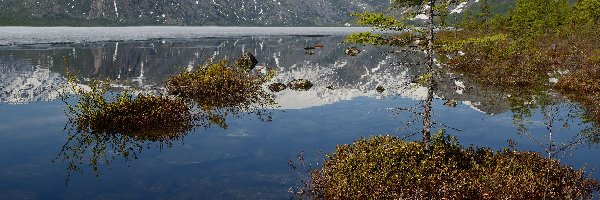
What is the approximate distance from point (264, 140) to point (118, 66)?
122 feet

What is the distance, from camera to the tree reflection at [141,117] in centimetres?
1695

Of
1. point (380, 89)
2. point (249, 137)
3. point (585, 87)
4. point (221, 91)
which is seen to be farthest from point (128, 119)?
point (585, 87)

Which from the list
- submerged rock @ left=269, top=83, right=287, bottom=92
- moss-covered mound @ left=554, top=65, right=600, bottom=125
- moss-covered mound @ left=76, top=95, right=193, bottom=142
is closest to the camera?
moss-covered mound @ left=76, top=95, right=193, bottom=142

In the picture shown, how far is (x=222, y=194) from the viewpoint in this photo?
12867 mm

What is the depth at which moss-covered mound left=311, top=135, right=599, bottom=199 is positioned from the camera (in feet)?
36.6

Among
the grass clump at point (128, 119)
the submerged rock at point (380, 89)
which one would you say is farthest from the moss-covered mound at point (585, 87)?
the grass clump at point (128, 119)

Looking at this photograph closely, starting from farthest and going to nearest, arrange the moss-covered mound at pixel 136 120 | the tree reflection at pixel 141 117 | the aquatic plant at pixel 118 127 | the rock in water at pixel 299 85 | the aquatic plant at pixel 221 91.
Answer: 1. the rock in water at pixel 299 85
2. the aquatic plant at pixel 221 91
3. the moss-covered mound at pixel 136 120
4. the tree reflection at pixel 141 117
5. the aquatic plant at pixel 118 127

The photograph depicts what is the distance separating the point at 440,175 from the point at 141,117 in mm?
13584

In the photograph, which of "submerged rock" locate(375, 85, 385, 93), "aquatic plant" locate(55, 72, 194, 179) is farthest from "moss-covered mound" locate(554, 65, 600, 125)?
"aquatic plant" locate(55, 72, 194, 179)

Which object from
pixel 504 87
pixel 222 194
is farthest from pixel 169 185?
pixel 504 87

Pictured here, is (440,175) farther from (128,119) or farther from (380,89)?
(380,89)

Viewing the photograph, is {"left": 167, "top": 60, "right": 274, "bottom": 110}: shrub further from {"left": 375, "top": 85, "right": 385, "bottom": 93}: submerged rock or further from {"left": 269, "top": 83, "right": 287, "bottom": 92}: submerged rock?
{"left": 375, "top": 85, "right": 385, "bottom": 93}: submerged rock

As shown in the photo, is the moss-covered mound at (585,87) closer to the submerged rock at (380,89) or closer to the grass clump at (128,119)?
the submerged rock at (380,89)

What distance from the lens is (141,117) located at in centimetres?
2025
